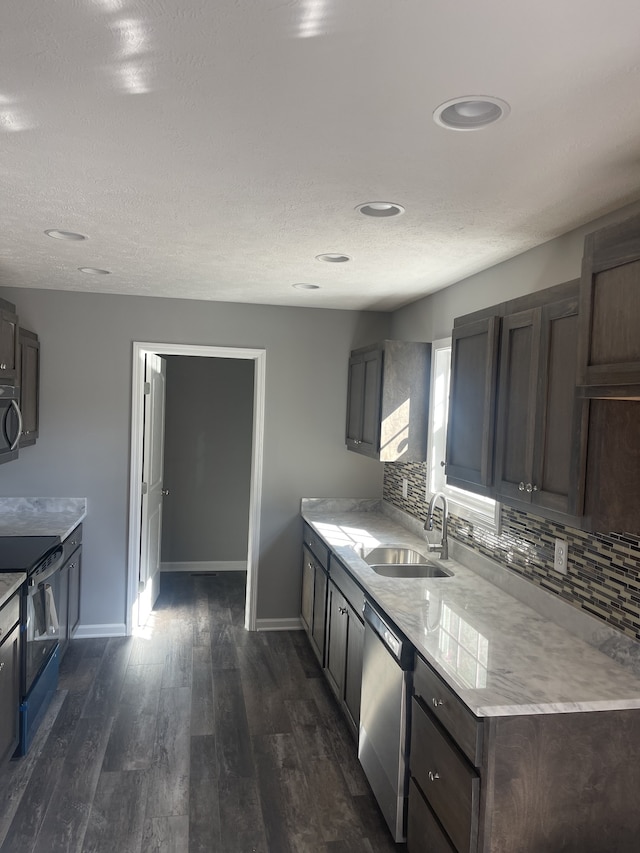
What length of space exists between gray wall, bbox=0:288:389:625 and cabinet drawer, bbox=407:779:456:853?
257 cm

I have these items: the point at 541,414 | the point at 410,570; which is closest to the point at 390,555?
the point at 410,570

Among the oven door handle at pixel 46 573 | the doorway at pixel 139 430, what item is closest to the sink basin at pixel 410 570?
the doorway at pixel 139 430

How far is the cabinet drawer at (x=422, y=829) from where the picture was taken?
1.96 m

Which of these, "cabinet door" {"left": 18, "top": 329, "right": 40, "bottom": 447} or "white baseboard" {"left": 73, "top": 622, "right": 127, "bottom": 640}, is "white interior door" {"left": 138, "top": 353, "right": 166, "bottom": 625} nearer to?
"white baseboard" {"left": 73, "top": 622, "right": 127, "bottom": 640}

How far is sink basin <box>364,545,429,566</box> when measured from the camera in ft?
12.0

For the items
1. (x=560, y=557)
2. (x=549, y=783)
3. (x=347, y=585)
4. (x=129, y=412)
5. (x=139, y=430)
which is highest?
(x=129, y=412)

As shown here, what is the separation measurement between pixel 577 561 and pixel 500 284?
1401mm

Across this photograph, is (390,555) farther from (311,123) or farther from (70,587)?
(311,123)

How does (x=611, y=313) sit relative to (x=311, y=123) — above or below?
below

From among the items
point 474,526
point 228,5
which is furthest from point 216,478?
point 228,5

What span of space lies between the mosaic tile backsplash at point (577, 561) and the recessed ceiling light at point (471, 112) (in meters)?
1.38

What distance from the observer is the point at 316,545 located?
13.6ft

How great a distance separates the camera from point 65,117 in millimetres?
1598

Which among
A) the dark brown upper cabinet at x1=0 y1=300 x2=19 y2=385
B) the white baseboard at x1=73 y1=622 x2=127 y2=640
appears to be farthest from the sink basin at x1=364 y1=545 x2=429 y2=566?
the dark brown upper cabinet at x1=0 y1=300 x2=19 y2=385
